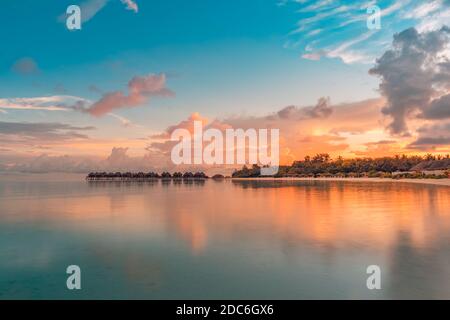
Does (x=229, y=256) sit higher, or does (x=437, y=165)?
(x=437, y=165)

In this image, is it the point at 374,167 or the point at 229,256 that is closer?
the point at 229,256

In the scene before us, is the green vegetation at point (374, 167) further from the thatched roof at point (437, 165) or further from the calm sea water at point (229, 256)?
the calm sea water at point (229, 256)

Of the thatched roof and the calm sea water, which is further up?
the thatched roof

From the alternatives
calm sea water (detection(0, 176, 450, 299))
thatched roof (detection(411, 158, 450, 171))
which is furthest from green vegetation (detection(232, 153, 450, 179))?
calm sea water (detection(0, 176, 450, 299))

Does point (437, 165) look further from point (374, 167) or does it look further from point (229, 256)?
point (229, 256)

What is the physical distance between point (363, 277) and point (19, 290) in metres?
10.2

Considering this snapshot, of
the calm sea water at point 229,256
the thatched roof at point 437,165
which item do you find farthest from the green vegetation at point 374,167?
the calm sea water at point 229,256

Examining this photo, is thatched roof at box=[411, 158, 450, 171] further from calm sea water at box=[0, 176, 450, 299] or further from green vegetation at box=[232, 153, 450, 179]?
calm sea water at box=[0, 176, 450, 299]

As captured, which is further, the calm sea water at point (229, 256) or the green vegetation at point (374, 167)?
the green vegetation at point (374, 167)

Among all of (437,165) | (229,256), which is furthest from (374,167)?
(229,256)

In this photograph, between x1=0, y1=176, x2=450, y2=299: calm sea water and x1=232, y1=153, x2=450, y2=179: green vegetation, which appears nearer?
x1=0, y1=176, x2=450, y2=299: calm sea water

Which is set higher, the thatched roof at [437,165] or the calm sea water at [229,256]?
the thatched roof at [437,165]
